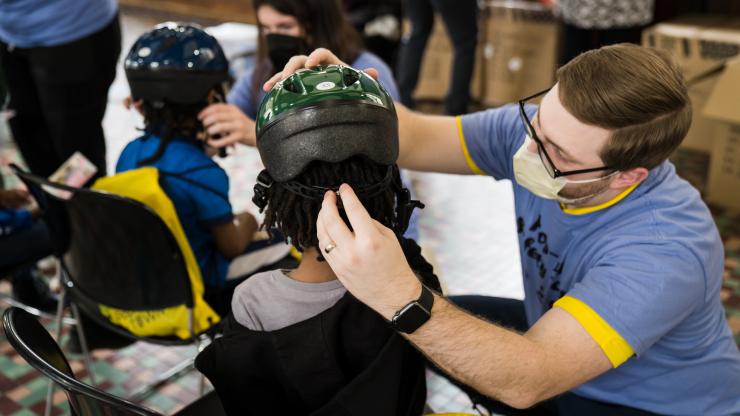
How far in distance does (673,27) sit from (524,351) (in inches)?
125

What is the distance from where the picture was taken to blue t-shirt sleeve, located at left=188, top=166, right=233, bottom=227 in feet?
5.80

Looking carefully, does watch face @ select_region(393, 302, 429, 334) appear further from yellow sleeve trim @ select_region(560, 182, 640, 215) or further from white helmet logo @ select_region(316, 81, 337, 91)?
yellow sleeve trim @ select_region(560, 182, 640, 215)

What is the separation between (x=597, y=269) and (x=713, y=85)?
259 centimetres

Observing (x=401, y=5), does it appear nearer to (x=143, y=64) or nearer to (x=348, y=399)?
(x=143, y=64)

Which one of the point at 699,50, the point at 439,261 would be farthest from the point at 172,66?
the point at 699,50

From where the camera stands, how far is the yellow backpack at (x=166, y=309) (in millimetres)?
1641

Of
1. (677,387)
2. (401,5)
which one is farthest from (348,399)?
(401,5)

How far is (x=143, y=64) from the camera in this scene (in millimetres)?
1778

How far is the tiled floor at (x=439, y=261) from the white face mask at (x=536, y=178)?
0.63m

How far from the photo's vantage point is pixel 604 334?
1.16 m

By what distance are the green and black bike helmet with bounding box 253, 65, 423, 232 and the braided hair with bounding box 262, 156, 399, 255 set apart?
13mm

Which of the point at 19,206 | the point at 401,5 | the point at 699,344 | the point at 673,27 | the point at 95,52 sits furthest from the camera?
the point at 401,5

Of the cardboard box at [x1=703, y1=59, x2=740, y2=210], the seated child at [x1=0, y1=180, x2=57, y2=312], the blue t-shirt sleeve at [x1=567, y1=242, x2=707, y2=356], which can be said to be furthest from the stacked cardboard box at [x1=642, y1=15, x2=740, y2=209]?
the seated child at [x1=0, y1=180, x2=57, y2=312]

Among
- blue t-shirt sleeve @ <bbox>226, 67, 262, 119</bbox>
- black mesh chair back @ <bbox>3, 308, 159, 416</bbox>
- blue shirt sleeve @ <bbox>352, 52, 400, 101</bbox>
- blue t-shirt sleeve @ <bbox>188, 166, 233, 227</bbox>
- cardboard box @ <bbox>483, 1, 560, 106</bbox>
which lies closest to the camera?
black mesh chair back @ <bbox>3, 308, 159, 416</bbox>
